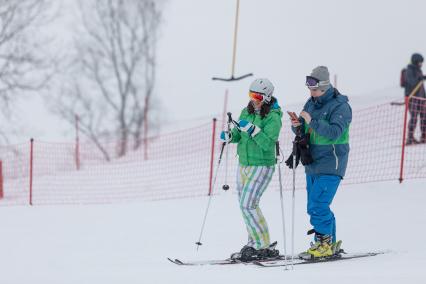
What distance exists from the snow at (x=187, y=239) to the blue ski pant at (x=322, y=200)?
358 millimetres

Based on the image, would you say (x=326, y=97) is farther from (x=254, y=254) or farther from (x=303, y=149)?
(x=254, y=254)

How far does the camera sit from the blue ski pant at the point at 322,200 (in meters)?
6.46

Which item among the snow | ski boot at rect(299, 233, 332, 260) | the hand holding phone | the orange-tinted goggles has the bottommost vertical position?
the snow

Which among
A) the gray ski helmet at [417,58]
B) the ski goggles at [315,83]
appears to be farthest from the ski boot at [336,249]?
the gray ski helmet at [417,58]

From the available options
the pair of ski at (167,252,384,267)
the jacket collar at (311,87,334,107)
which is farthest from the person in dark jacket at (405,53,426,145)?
the jacket collar at (311,87,334,107)

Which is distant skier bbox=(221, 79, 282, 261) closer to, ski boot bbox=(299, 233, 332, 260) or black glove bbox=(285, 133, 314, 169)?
black glove bbox=(285, 133, 314, 169)

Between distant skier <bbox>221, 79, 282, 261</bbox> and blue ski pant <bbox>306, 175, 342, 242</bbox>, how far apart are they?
1.62ft

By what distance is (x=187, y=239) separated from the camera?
8.76m

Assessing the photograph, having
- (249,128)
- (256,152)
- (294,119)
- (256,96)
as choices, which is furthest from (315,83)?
(256,152)

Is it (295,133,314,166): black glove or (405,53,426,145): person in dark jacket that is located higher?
(405,53,426,145): person in dark jacket

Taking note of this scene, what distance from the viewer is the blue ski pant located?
646 cm

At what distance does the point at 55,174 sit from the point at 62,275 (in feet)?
37.9

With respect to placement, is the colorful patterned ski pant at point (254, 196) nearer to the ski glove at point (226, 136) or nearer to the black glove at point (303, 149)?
the ski glove at point (226, 136)

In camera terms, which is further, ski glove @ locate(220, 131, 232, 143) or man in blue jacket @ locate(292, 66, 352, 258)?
ski glove @ locate(220, 131, 232, 143)
